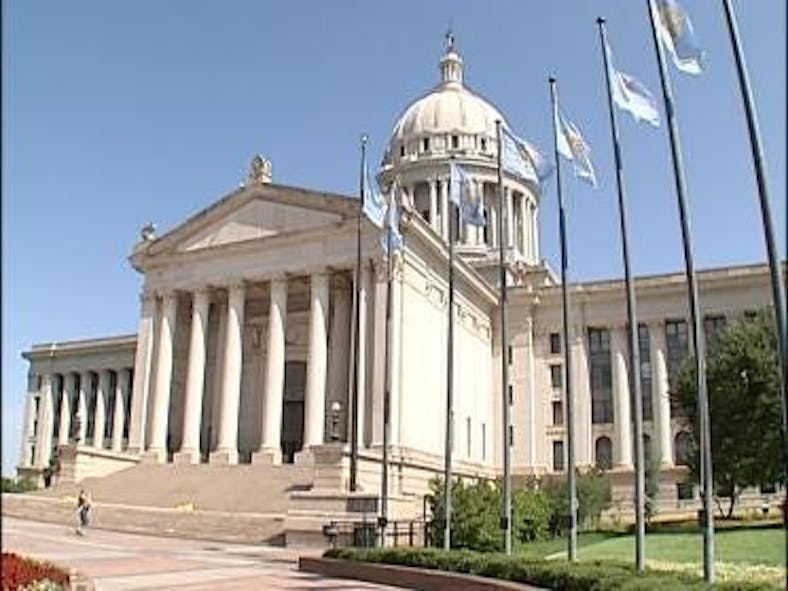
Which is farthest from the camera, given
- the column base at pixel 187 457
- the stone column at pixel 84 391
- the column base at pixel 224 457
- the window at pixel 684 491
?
the stone column at pixel 84 391

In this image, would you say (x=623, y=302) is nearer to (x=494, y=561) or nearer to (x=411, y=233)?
(x=411, y=233)

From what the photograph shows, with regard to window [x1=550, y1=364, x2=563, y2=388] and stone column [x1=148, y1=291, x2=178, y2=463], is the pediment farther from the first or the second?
window [x1=550, y1=364, x2=563, y2=388]

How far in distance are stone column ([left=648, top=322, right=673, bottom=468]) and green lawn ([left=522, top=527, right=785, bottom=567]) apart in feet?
91.0

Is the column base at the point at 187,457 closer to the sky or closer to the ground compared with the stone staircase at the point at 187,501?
closer to the sky

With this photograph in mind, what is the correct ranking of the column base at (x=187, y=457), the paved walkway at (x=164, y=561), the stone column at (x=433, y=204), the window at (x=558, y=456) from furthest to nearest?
the stone column at (x=433, y=204) < the window at (x=558, y=456) < the column base at (x=187, y=457) < the paved walkway at (x=164, y=561)

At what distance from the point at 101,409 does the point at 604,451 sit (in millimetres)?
48738

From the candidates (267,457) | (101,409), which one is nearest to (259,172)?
(267,457)

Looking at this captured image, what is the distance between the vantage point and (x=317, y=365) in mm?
53750

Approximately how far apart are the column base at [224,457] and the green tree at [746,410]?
28.9 m

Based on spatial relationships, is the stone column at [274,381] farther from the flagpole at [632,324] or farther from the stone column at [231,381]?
the flagpole at [632,324]

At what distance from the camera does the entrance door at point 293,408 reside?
199 ft

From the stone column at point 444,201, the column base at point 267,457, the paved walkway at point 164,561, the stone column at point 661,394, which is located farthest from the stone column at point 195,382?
the stone column at point 661,394

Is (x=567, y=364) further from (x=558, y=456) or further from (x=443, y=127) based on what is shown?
(x=443, y=127)

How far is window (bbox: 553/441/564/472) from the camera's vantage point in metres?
67.3
